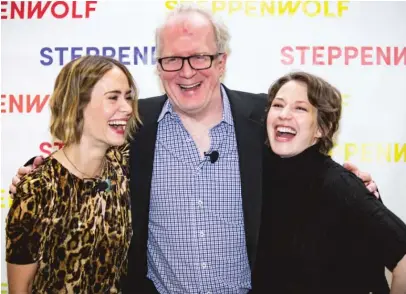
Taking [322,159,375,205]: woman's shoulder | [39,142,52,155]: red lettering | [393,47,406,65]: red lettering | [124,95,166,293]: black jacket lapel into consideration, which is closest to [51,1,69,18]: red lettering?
[39,142,52,155]: red lettering

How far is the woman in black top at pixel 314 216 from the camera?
1.35m

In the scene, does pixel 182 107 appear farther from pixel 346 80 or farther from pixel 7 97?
pixel 7 97

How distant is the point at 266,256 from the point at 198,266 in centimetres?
28

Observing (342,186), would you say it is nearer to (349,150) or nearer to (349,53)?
(349,150)

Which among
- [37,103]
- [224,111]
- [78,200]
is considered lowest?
[78,200]

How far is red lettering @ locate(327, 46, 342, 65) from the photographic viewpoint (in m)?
2.47

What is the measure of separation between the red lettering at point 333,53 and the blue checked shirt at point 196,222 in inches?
40.6

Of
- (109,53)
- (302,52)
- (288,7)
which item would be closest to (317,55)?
(302,52)

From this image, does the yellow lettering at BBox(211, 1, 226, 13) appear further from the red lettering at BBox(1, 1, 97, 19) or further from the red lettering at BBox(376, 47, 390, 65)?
the red lettering at BBox(376, 47, 390, 65)

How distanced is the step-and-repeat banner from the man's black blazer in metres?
0.71

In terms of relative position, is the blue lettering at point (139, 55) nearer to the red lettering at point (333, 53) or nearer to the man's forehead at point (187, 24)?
the man's forehead at point (187, 24)

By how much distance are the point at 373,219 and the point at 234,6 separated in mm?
1615

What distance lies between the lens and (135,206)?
1.75 metres

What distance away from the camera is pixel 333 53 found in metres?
2.48
